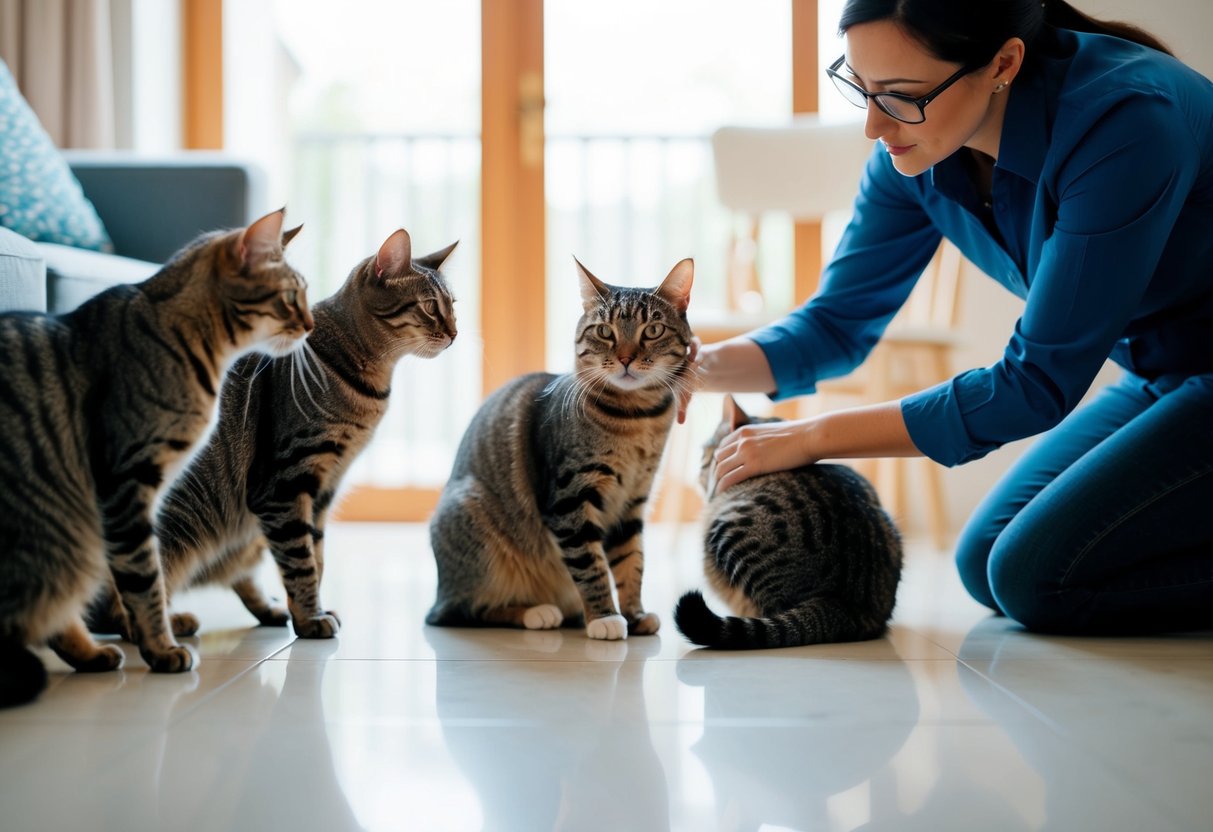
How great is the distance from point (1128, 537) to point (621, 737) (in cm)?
95

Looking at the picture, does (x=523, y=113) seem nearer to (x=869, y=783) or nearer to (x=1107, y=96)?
(x=1107, y=96)

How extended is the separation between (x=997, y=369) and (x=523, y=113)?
7.72 feet

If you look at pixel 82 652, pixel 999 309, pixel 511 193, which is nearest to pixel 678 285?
pixel 82 652

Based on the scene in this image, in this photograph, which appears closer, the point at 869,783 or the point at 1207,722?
the point at 869,783

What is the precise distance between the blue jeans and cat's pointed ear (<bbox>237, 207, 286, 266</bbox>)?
1228 mm

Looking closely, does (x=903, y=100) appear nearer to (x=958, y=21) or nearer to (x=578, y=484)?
(x=958, y=21)

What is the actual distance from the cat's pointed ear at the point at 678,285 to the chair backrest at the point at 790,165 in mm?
1461

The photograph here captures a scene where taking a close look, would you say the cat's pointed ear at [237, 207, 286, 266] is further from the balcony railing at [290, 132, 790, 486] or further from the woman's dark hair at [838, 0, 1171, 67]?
the balcony railing at [290, 132, 790, 486]

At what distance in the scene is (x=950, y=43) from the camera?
138 cm

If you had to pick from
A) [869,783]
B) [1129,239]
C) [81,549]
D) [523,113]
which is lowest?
[869,783]

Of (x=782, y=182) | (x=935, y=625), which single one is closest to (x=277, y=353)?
(x=935, y=625)

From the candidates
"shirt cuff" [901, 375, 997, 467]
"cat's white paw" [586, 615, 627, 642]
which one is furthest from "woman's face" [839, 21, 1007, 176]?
"cat's white paw" [586, 615, 627, 642]

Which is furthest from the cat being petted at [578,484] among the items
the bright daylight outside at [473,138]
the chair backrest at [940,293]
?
the bright daylight outside at [473,138]

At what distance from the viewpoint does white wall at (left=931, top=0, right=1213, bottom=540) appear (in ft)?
10.6
